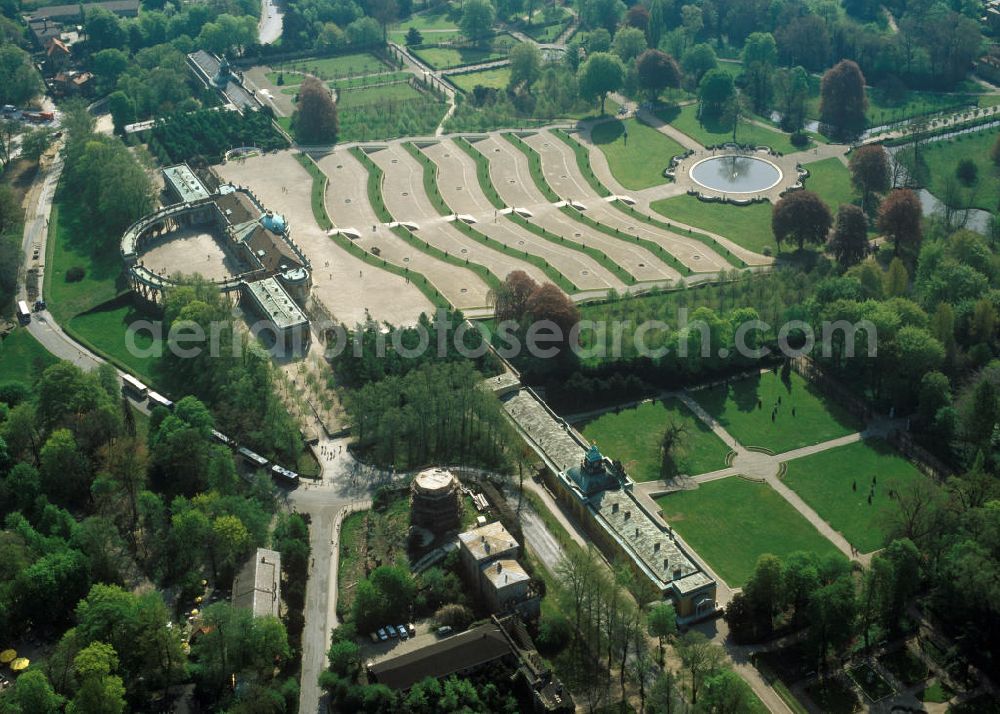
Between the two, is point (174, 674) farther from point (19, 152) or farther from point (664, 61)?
point (664, 61)

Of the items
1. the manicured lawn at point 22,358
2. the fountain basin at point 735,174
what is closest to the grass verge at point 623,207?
the fountain basin at point 735,174

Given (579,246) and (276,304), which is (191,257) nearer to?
(276,304)

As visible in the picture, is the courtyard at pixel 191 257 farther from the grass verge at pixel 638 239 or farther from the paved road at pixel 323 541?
the grass verge at pixel 638 239

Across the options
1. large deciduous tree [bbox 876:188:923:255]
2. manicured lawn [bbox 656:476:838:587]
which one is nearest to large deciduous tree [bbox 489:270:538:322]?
manicured lawn [bbox 656:476:838:587]

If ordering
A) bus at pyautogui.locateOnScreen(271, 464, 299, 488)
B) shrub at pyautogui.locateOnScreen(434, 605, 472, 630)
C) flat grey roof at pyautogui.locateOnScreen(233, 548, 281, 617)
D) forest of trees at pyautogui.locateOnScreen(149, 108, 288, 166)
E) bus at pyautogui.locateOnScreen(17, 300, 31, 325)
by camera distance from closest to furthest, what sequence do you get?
flat grey roof at pyautogui.locateOnScreen(233, 548, 281, 617), shrub at pyautogui.locateOnScreen(434, 605, 472, 630), bus at pyautogui.locateOnScreen(271, 464, 299, 488), bus at pyautogui.locateOnScreen(17, 300, 31, 325), forest of trees at pyautogui.locateOnScreen(149, 108, 288, 166)

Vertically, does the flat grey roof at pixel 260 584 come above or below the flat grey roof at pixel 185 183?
above

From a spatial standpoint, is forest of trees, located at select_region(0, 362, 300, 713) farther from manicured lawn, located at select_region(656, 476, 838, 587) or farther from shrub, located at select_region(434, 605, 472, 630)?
manicured lawn, located at select_region(656, 476, 838, 587)

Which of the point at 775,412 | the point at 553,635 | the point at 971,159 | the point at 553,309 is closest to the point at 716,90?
the point at 971,159
